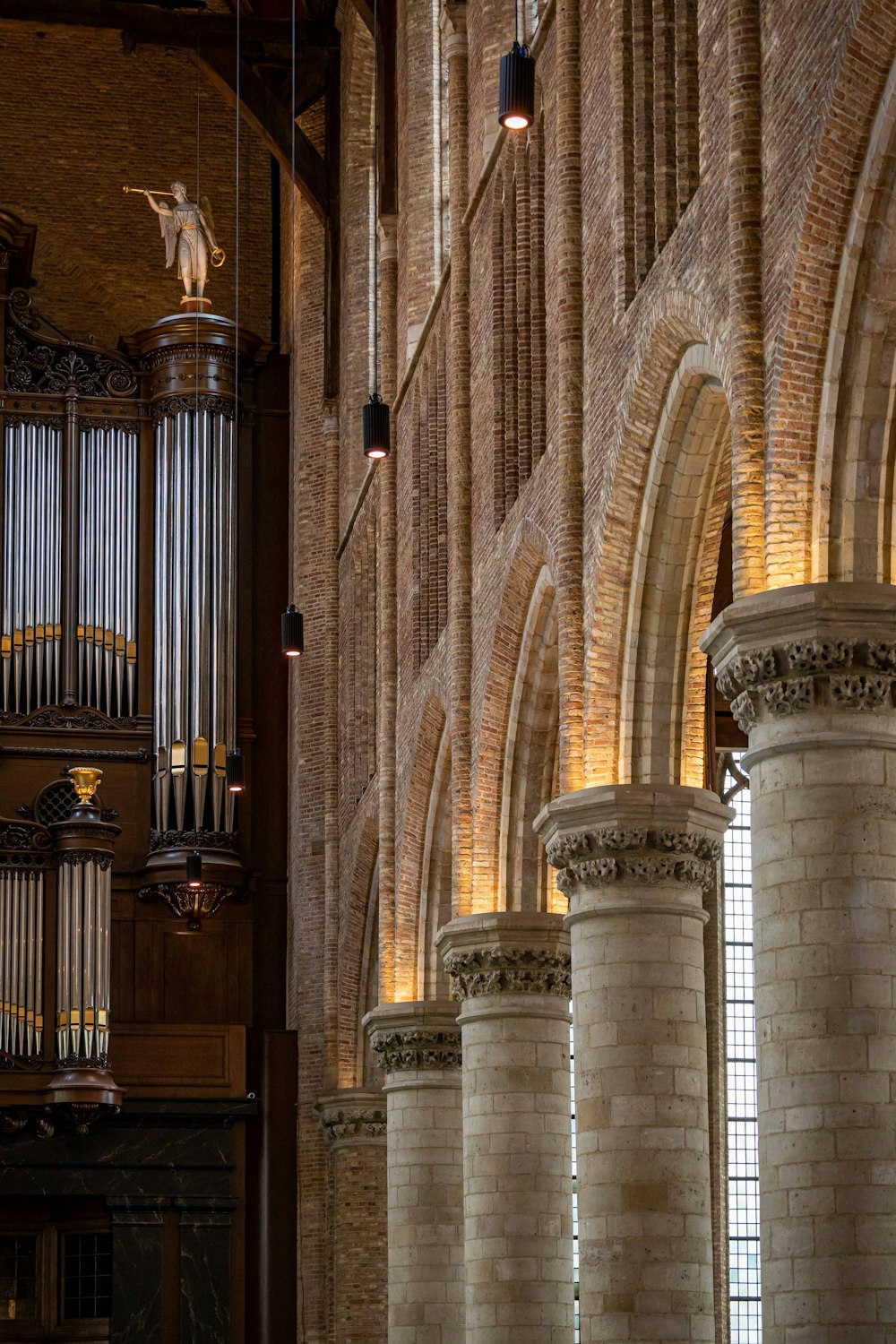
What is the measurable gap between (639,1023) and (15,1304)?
15.7 meters

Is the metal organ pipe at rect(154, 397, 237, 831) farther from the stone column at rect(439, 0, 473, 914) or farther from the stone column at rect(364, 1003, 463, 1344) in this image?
the stone column at rect(439, 0, 473, 914)

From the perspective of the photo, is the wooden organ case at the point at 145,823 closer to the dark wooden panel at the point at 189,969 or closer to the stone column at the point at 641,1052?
the dark wooden panel at the point at 189,969

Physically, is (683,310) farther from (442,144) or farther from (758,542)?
(442,144)

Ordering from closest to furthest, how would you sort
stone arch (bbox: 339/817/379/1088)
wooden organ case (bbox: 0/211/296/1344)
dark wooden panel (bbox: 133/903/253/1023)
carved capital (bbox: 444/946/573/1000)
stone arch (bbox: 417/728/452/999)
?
carved capital (bbox: 444/946/573/1000) → stone arch (bbox: 417/728/452/999) → stone arch (bbox: 339/817/379/1088) → wooden organ case (bbox: 0/211/296/1344) → dark wooden panel (bbox: 133/903/253/1023)

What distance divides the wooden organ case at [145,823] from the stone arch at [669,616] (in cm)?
1361

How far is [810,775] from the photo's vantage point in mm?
13086

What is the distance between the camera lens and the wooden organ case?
29.8 metres

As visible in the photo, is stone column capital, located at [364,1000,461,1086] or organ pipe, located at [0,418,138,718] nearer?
stone column capital, located at [364,1000,461,1086]

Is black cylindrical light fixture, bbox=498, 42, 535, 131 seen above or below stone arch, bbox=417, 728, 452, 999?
above

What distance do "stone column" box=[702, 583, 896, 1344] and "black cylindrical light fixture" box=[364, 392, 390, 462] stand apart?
37.3ft

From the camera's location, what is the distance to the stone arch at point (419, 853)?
2478 centimetres

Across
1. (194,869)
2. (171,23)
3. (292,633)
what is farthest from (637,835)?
(171,23)

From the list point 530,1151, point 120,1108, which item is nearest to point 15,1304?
point 120,1108

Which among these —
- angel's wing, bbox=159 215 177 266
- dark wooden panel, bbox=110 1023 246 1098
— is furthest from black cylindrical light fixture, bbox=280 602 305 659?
angel's wing, bbox=159 215 177 266
